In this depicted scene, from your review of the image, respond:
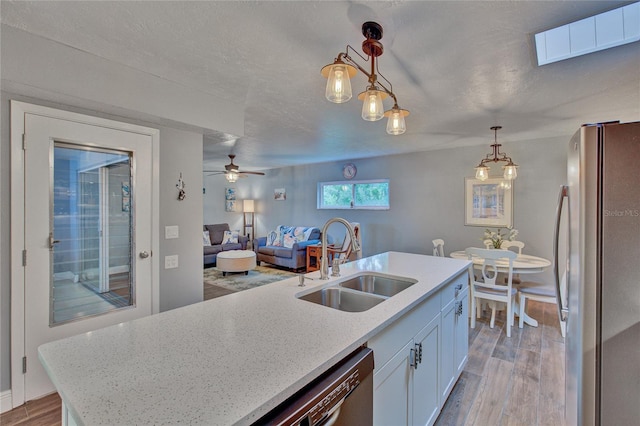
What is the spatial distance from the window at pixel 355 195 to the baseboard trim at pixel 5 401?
5334 mm

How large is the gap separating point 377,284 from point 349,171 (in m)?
4.49

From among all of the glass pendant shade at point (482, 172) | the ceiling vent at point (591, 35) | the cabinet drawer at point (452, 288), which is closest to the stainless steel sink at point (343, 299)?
the cabinet drawer at point (452, 288)

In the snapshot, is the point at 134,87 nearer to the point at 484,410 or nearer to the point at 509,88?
the point at 509,88

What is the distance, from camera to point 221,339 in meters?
1.08

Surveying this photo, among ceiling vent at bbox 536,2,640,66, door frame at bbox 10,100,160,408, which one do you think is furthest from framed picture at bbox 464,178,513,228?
door frame at bbox 10,100,160,408

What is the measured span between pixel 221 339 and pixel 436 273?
1.55m

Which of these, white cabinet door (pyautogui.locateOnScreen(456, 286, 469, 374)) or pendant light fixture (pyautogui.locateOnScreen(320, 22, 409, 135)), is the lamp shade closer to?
white cabinet door (pyautogui.locateOnScreen(456, 286, 469, 374))

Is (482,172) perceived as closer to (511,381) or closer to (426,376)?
(511,381)

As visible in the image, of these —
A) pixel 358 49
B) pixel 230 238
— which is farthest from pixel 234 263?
pixel 358 49

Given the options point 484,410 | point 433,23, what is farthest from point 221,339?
point 484,410

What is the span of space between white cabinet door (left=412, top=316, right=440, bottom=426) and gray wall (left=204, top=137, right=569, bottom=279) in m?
3.54

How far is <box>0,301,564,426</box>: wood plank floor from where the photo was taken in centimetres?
196

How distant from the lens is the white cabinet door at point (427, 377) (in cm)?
158

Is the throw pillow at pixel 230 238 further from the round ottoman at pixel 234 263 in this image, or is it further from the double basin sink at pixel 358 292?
the double basin sink at pixel 358 292
